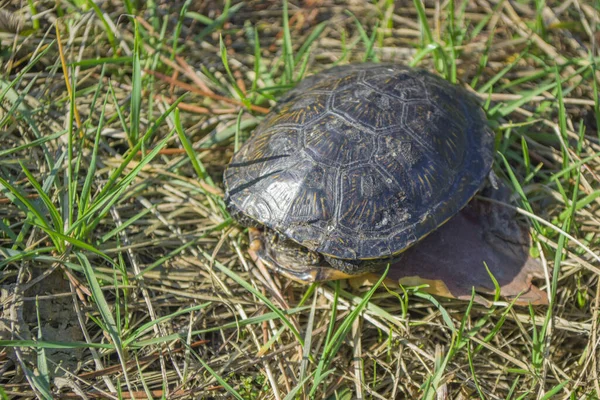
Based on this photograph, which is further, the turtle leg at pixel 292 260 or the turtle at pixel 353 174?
the turtle leg at pixel 292 260

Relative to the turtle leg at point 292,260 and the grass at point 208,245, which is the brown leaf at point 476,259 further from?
the turtle leg at point 292,260

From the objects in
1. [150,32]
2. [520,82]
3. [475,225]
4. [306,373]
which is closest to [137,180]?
[150,32]

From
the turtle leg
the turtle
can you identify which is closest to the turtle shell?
the turtle

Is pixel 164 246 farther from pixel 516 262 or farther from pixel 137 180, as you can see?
pixel 516 262

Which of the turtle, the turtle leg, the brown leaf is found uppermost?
the turtle

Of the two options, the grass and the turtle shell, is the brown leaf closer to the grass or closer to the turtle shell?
the grass

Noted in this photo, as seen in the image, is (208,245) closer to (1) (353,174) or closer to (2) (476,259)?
(1) (353,174)

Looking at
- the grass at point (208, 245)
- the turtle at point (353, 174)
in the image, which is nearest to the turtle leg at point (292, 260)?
the turtle at point (353, 174)

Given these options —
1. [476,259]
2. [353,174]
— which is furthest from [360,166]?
[476,259]
